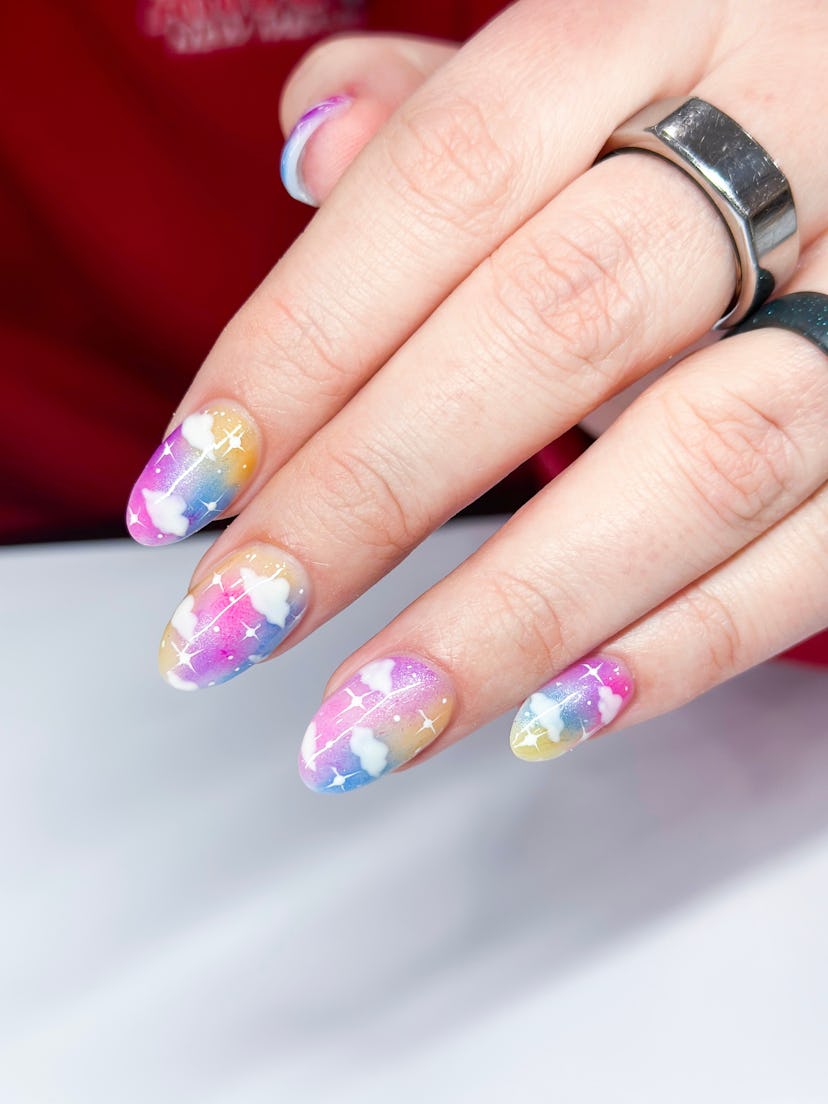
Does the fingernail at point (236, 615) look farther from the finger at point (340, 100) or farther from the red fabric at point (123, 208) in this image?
the red fabric at point (123, 208)

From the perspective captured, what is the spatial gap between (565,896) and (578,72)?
1.56 ft

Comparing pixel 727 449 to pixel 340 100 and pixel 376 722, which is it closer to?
pixel 376 722

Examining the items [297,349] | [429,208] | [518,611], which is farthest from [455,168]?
[518,611]

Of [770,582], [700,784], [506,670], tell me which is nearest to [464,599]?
[506,670]

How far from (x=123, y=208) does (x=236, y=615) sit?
66 cm

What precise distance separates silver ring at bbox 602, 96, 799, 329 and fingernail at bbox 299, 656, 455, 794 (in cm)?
27

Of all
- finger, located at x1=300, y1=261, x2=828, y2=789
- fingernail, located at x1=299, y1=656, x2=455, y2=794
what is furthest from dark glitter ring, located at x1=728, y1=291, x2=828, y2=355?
fingernail, located at x1=299, y1=656, x2=455, y2=794

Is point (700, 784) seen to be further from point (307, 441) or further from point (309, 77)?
point (309, 77)

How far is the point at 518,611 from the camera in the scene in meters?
0.56

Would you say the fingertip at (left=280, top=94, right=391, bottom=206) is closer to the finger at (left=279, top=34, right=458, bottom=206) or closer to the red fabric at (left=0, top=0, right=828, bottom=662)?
the finger at (left=279, top=34, right=458, bottom=206)

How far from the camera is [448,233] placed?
0.58 metres

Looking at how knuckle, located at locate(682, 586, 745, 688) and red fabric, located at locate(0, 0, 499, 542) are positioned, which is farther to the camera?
red fabric, located at locate(0, 0, 499, 542)

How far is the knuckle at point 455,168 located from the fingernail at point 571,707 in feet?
0.81

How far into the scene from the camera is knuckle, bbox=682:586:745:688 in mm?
604
